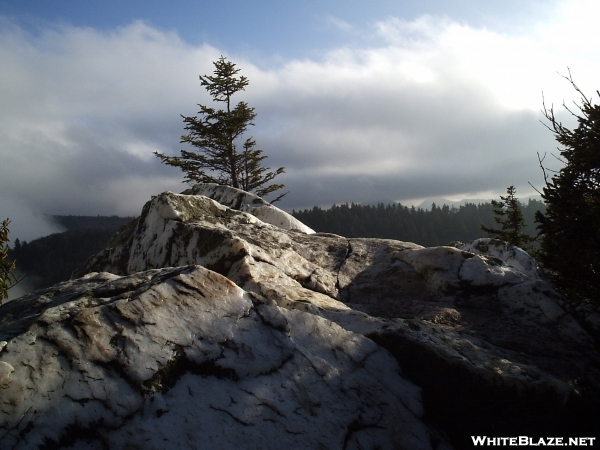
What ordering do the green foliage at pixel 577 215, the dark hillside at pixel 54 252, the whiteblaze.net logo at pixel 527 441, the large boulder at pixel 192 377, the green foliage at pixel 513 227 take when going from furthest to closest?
the dark hillside at pixel 54 252 < the green foliage at pixel 513 227 < the green foliage at pixel 577 215 < the whiteblaze.net logo at pixel 527 441 < the large boulder at pixel 192 377

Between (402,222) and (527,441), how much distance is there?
108 m

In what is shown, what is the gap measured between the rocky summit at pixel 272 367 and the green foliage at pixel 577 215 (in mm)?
1776

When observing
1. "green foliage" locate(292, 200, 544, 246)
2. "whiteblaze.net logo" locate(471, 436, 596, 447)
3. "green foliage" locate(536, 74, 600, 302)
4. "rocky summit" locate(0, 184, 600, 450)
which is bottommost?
"whiteblaze.net logo" locate(471, 436, 596, 447)

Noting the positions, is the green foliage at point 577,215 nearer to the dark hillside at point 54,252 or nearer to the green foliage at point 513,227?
the green foliage at point 513,227

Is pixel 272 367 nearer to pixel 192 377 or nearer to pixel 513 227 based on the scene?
pixel 192 377

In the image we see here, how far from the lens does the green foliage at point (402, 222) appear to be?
102m

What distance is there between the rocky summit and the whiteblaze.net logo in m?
0.05

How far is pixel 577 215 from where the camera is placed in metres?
7.26

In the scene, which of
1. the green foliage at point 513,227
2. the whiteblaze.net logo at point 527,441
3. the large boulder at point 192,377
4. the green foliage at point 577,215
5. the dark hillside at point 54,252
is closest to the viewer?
the large boulder at point 192,377

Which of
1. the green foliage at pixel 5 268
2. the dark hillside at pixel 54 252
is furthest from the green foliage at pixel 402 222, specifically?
the green foliage at pixel 5 268

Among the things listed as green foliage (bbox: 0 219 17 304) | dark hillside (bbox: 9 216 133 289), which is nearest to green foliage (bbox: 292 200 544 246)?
dark hillside (bbox: 9 216 133 289)

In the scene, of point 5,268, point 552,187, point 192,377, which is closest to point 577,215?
point 552,187

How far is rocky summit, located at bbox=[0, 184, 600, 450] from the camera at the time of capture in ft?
8.96

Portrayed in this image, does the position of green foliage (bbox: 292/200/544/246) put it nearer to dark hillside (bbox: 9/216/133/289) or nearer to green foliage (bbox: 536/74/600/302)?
dark hillside (bbox: 9/216/133/289)
